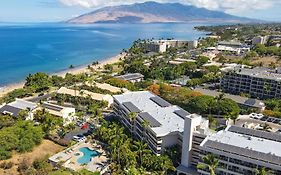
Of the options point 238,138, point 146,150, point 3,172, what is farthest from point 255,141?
point 3,172

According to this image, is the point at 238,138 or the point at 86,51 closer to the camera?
the point at 238,138

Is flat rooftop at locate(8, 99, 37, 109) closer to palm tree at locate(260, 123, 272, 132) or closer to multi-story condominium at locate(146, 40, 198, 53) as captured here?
palm tree at locate(260, 123, 272, 132)

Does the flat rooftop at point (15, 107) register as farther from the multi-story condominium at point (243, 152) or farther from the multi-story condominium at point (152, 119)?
the multi-story condominium at point (243, 152)

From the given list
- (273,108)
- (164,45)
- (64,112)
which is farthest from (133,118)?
(164,45)

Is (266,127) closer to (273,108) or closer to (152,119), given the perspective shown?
(273,108)

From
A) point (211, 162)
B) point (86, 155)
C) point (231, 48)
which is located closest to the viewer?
point (211, 162)

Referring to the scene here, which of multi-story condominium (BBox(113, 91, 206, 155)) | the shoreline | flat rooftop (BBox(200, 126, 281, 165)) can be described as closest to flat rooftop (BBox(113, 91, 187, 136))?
multi-story condominium (BBox(113, 91, 206, 155))

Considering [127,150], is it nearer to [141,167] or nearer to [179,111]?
[141,167]
